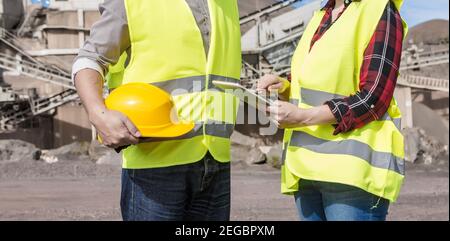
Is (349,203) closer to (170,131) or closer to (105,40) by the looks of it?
(170,131)

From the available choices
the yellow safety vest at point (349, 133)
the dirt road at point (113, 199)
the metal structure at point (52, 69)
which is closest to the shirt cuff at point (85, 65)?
the yellow safety vest at point (349, 133)

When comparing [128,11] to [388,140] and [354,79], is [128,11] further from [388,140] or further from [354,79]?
[388,140]

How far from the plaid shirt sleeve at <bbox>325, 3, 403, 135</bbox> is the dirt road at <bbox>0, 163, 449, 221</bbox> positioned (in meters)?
4.28

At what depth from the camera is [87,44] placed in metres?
1.62

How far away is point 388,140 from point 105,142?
987 mm

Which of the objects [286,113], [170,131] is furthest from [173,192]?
[286,113]

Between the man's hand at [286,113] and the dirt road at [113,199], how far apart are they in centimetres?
413

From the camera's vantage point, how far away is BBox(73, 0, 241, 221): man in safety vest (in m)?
1.60

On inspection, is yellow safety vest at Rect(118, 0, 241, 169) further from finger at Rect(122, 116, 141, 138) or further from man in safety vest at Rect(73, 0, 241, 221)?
finger at Rect(122, 116, 141, 138)

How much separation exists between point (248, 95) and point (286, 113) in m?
0.24

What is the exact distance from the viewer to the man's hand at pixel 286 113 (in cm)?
178

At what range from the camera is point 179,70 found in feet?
5.42

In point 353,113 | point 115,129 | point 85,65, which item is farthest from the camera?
point 353,113

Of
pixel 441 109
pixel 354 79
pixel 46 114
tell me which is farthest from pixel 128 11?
pixel 441 109
